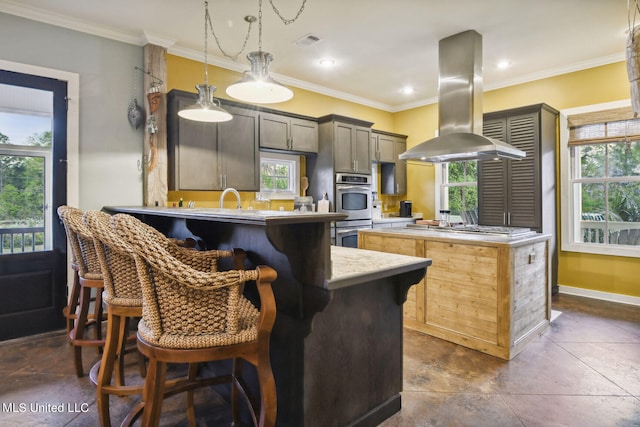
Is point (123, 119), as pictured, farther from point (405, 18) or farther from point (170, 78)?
point (405, 18)

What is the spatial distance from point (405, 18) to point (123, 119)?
3020 mm

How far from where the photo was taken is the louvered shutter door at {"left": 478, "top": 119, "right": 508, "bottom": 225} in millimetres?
4680

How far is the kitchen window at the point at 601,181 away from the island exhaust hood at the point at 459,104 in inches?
58.8

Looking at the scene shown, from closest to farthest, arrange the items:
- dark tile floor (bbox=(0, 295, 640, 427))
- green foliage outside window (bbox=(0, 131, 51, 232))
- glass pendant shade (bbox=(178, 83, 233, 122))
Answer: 1. dark tile floor (bbox=(0, 295, 640, 427))
2. glass pendant shade (bbox=(178, 83, 233, 122))
3. green foliage outside window (bbox=(0, 131, 51, 232))

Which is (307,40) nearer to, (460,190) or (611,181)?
(460,190)

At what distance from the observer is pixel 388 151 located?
6066 mm

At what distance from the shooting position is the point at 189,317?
1.31 meters

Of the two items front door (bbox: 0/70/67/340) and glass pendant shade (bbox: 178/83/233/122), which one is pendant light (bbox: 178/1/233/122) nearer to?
glass pendant shade (bbox: 178/83/233/122)

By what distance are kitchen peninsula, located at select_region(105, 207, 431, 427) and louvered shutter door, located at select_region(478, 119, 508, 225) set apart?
10.9 ft

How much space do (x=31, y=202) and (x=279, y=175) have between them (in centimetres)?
281

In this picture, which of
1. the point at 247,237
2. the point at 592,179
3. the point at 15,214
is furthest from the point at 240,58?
the point at 592,179

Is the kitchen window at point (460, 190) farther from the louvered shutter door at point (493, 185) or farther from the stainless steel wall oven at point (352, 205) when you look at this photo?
the stainless steel wall oven at point (352, 205)

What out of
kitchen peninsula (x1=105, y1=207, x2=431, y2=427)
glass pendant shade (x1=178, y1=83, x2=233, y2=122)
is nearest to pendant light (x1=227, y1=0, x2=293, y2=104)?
glass pendant shade (x1=178, y1=83, x2=233, y2=122)

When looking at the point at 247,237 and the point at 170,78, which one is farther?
the point at 170,78
